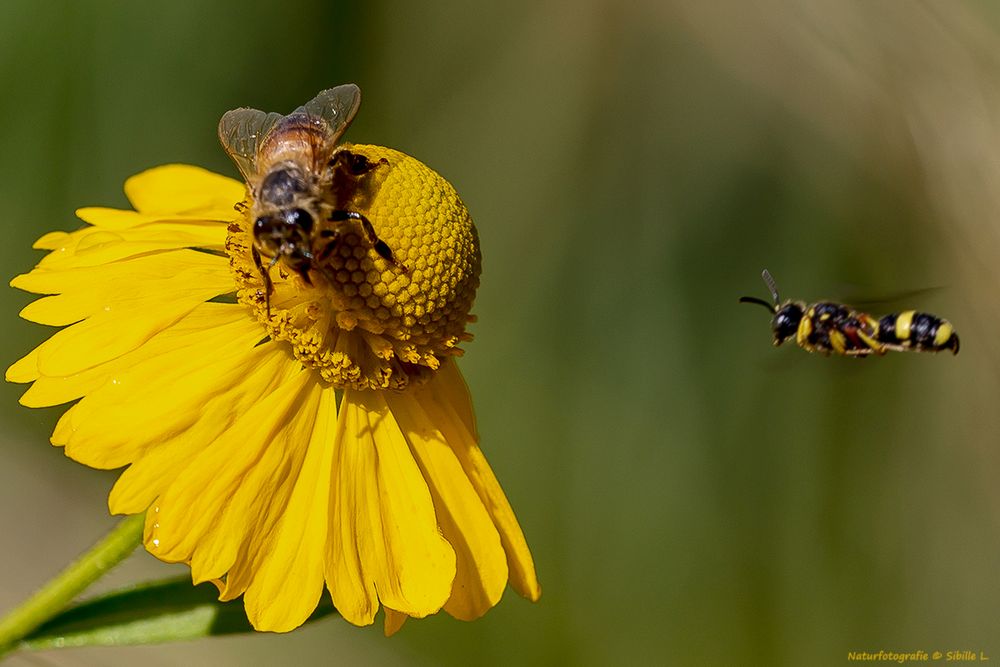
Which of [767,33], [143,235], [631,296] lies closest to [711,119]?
[767,33]

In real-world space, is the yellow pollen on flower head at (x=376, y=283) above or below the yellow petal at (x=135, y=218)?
below

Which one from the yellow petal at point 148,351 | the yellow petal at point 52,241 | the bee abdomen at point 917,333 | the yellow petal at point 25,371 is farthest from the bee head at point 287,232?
the bee abdomen at point 917,333

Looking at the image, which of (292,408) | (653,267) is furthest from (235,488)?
(653,267)

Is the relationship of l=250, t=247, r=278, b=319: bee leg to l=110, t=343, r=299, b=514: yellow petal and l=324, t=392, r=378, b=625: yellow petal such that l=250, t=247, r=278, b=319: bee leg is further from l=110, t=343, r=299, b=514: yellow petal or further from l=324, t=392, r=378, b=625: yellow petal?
l=324, t=392, r=378, b=625: yellow petal

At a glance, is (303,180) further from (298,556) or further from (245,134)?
(298,556)

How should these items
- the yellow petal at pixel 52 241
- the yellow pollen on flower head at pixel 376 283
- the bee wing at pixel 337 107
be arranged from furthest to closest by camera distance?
the yellow petal at pixel 52 241 < the bee wing at pixel 337 107 < the yellow pollen on flower head at pixel 376 283

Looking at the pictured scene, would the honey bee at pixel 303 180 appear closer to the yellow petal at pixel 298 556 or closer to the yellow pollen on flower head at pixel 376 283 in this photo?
the yellow pollen on flower head at pixel 376 283
